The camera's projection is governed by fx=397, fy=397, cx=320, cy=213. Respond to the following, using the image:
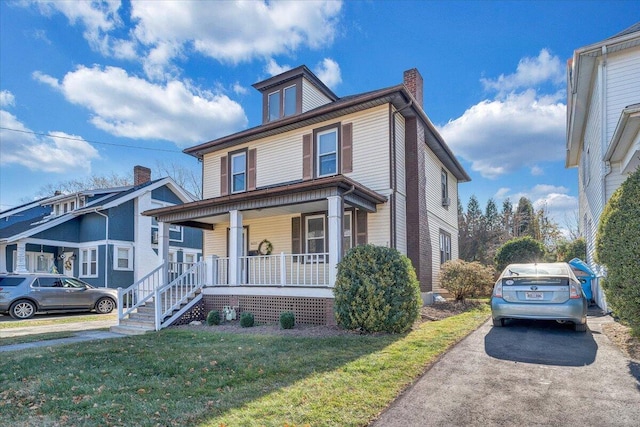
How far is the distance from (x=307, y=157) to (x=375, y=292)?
251 inches

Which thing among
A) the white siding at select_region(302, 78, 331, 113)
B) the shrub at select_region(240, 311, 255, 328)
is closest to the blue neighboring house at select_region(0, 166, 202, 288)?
the white siding at select_region(302, 78, 331, 113)

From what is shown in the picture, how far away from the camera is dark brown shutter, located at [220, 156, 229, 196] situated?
1553 cm

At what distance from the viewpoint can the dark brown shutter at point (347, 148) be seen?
1267 cm

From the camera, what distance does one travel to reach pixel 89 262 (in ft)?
71.1

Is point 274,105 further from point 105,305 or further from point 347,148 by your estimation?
point 105,305

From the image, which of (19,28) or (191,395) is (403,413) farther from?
(19,28)

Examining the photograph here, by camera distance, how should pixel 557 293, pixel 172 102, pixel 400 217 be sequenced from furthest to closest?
1. pixel 172 102
2. pixel 400 217
3. pixel 557 293

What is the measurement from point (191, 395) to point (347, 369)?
2053 millimetres

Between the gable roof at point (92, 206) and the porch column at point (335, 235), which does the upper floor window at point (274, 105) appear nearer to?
the porch column at point (335, 235)

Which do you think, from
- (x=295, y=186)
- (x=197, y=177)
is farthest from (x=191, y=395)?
(x=197, y=177)

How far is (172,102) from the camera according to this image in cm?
2066

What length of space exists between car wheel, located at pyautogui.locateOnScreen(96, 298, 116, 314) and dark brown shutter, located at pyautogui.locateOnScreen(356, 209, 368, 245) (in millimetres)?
11639

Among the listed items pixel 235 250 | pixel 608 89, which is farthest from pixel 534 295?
pixel 235 250

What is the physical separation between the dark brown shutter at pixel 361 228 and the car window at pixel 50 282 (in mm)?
12243
